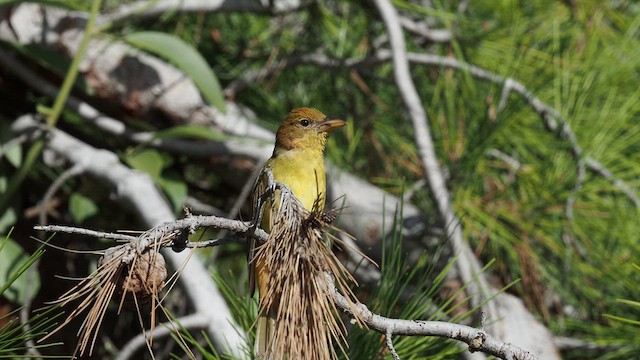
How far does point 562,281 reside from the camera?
3.21 metres

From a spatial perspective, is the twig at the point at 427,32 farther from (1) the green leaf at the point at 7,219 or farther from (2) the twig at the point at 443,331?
(2) the twig at the point at 443,331

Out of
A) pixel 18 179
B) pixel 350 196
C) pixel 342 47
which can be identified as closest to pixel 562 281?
pixel 350 196

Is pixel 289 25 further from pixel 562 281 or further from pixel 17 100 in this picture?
pixel 562 281

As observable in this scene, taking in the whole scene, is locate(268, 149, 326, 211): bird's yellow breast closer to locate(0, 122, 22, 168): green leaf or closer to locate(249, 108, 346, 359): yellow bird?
locate(249, 108, 346, 359): yellow bird

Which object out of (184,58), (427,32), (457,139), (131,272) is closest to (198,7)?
(184,58)

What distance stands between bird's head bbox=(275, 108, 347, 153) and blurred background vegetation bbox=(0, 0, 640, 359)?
1.36 ft

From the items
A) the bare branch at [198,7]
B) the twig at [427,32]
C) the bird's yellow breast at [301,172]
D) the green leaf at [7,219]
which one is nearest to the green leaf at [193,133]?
the bird's yellow breast at [301,172]

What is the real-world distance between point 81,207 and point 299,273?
1858 millimetres

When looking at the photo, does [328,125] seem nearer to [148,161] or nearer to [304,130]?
[304,130]

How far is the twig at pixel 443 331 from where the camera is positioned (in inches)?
59.1

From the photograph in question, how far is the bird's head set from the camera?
104 inches

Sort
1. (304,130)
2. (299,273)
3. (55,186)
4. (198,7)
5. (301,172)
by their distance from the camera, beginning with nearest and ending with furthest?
(299,273)
(301,172)
(304,130)
(55,186)
(198,7)

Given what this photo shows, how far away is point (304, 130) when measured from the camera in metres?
2.71

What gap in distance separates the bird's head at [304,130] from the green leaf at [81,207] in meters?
0.84
